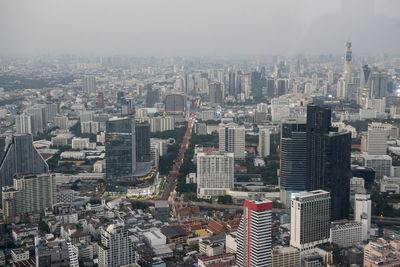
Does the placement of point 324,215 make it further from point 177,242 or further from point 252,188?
point 252,188

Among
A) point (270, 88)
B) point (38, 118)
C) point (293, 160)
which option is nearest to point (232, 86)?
point (270, 88)

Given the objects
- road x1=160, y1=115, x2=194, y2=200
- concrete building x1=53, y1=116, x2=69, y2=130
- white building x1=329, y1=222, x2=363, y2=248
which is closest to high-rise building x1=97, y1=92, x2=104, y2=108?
concrete building x1=53, y1=116, x2=69, y2=130

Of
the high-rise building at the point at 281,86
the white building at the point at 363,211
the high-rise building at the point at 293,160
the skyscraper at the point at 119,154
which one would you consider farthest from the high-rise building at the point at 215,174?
the high-rise building at the point at 281,86

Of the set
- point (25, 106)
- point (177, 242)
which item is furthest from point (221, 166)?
point (25, 106)

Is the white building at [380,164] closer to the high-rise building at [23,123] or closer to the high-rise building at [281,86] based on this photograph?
the high-rise building at [23,123]

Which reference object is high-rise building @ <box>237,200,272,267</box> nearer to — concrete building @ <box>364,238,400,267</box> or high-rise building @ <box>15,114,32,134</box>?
concrete building @ <box>364,238,400,267</box>
